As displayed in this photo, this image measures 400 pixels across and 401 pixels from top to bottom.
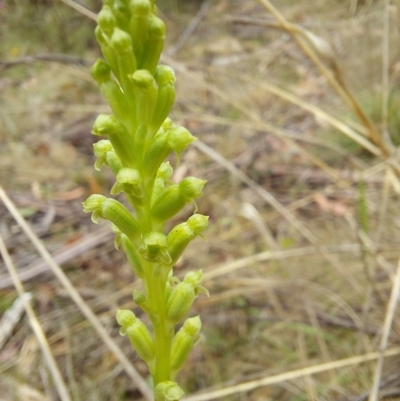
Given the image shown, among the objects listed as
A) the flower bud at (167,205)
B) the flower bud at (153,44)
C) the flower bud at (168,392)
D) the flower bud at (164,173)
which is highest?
the flower bud at (153,44)

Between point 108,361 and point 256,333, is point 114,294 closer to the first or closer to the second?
point 108,361

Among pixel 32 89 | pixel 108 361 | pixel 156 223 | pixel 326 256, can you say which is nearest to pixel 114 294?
pixel 108 361

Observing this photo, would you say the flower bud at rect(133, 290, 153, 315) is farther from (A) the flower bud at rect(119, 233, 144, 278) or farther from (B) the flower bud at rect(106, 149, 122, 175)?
(B) the flower bud at rect(106, 149, 122, 175)

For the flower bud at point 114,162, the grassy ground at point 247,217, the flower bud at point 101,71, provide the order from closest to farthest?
the flower bud at point 101,71
the flower bud at point 114,162
the grassy ground at point 247,217

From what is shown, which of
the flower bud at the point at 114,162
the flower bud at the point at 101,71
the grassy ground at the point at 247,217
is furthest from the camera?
the grassy ground at the point at 247,217

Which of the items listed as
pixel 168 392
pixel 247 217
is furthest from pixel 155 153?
pixel 247 217

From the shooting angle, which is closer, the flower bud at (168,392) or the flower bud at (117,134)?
the flower bud at (117,134)

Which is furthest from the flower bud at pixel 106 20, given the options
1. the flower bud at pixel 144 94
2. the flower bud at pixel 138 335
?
the flower bud at pixel 138 335

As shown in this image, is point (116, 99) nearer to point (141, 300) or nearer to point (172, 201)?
point (172, 201)

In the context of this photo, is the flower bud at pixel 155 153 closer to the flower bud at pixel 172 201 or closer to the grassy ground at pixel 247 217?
the flower bud at pixel 172 201
